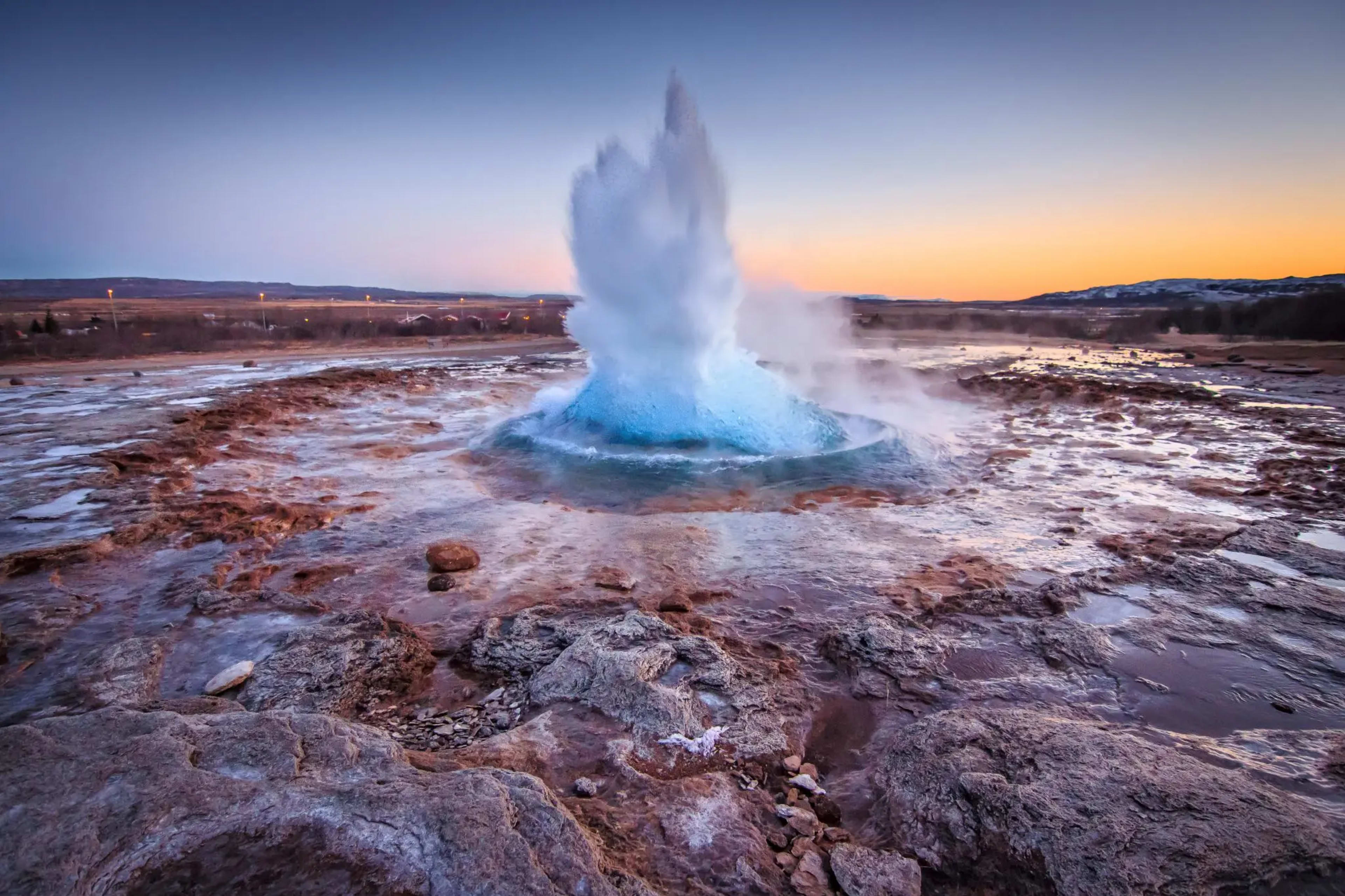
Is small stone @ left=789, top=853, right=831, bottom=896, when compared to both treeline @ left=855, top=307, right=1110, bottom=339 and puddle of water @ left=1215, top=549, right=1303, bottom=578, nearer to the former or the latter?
puddle of water @ left=1215, top=549, right=1303, bottom=578

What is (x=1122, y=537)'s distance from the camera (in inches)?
206

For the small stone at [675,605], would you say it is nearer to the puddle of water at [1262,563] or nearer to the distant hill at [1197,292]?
the puddle of water at [1262,563]

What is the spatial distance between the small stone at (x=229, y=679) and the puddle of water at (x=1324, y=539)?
291 inches

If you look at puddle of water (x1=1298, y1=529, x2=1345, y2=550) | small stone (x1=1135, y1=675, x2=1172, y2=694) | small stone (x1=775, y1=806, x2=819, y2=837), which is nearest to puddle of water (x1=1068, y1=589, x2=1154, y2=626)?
small stone (x1=1135, y1=675, x2=1172, y2=694)

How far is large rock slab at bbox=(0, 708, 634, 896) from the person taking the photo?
5.69ft

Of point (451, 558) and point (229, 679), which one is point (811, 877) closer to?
point (229, 679)

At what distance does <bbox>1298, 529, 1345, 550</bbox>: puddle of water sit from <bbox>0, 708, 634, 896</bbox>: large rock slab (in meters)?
6.21

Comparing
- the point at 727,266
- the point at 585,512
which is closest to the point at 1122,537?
the point at 585,512

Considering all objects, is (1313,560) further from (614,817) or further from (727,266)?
(727,266)

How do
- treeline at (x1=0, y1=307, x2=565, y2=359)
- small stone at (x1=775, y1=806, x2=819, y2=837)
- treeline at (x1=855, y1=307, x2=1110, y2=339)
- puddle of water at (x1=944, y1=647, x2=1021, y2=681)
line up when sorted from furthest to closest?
treeline at (x1=855, y1=307, x2=1110, y2=339) < treeline at (x1=0, y1=307, x2=565, y2=359) < puddle of water at (x1=944, y1=647, x2=1021, y2=681) < small stone at (x1=775, y1=806, x2=819, y2=837)

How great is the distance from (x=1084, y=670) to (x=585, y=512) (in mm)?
4216

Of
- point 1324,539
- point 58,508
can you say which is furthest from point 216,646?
point 1324,539

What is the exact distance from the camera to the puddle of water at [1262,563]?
4.43 m

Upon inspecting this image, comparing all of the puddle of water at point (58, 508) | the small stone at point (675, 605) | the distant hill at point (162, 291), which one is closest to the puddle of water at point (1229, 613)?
the small stone at point (675, 605)
